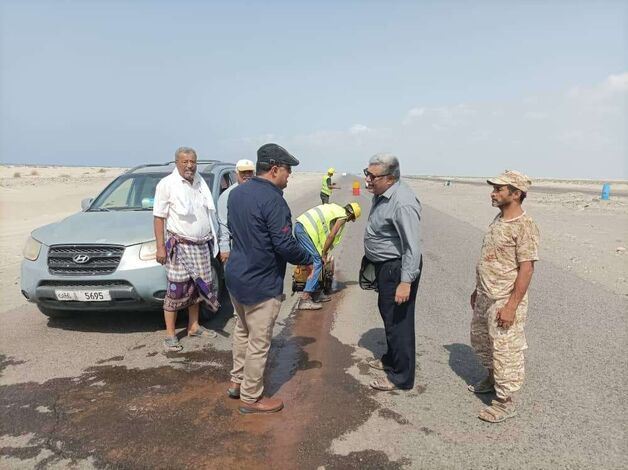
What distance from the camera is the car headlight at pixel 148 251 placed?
15.6 ft

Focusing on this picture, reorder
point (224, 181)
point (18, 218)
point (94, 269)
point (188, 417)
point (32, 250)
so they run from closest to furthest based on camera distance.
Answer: point (188, 417) < point (94, 269) < point (32, 250) < point (224, 181) < point (18, 218)

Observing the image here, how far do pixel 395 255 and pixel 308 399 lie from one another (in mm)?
1394

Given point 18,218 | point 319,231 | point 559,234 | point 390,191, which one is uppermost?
point 390,191

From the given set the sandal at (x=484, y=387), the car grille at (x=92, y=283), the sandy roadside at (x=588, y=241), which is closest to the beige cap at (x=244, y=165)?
the car grille at (x=92, y=283)

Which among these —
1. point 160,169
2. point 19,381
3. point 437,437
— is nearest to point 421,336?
point 437,437

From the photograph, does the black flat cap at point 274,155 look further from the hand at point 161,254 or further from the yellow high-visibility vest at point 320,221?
the yellow high-visibility vest at point 320,221

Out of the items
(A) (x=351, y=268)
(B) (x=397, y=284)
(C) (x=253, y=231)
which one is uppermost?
(C) (x=253, y=231)

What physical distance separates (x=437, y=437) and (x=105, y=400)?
8.64 feet

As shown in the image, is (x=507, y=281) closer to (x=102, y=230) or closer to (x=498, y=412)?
(x=498, y=412)

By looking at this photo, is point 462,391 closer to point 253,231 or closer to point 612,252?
point 253,231

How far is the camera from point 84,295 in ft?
15.1

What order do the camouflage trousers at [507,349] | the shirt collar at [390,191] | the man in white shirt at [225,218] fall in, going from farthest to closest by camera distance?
1. the man in white shirt at [225,218]
2. the shirt collar at [390,191]
3. the camouflage trousers at [507,349]

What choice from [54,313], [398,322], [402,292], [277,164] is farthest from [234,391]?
[54,313]

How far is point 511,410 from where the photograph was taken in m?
3.29
